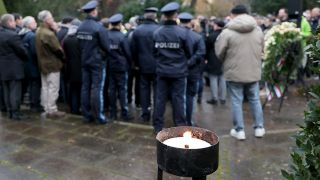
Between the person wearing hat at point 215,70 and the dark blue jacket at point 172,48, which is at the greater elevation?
the dark blue jacket at point 172,48

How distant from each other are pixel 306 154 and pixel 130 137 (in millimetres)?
4275

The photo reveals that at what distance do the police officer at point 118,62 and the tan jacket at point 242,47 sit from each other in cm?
216

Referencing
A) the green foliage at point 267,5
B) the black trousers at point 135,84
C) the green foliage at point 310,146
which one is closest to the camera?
the green foliage at point 310,146

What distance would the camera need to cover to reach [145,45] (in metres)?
7.88

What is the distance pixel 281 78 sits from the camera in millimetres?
8445

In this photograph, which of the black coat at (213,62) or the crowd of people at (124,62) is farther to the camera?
the black coat at (213,62)

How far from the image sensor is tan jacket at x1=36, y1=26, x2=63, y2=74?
778 centimetres

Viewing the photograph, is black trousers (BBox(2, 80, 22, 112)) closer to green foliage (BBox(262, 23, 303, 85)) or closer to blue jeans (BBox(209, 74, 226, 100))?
blue jeans (BBox(209, 74, 226, 100))

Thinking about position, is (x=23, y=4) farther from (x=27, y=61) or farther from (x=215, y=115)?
(x=215, y=115)

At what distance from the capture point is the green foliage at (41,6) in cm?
1192

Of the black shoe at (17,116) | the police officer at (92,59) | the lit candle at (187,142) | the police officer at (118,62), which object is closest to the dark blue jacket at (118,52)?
the police officer at (118,62)

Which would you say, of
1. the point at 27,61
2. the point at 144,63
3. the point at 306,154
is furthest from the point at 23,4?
the point at 306,154

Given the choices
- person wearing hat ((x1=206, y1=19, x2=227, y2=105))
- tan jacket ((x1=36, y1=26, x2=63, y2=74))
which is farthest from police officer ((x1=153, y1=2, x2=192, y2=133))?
person wearing hat ((x1=206, y1=19, x2=227, y2=105))

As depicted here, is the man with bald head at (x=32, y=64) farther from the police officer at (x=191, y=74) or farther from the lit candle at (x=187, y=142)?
the lit candle at (x=187, y=142)
